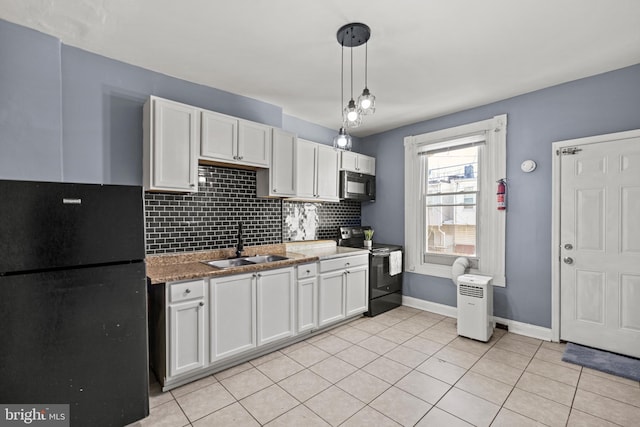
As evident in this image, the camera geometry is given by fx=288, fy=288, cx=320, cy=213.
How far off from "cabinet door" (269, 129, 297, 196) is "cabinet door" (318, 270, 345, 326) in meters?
1.07

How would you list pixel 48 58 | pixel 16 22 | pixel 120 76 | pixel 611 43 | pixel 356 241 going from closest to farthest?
pixel 16 22 < pixel 48 58 < pixel 611 43 < pixel 120 76 < pixel 356 241

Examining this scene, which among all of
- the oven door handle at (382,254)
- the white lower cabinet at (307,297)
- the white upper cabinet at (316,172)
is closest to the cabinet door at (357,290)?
the oven door handle at (382,254)

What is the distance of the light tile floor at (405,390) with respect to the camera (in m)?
1.91

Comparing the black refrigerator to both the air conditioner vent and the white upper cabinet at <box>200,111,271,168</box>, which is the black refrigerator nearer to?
the white upper cabinet at <box>200,111,271,168</box>

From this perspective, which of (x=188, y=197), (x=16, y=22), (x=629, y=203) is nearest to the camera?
(x=16, y=22)

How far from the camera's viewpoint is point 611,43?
2.26 meters

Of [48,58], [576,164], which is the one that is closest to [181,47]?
[48,58]

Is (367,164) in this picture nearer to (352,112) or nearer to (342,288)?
(342,288)

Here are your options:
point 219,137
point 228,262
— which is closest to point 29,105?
point 219,137

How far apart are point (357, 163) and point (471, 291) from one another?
2.30 m

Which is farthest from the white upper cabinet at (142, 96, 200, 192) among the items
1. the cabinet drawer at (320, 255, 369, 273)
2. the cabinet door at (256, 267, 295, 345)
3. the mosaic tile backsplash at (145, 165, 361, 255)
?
the cabinet drawer at (320, 255, 369, 273)

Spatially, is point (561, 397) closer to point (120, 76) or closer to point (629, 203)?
point (629, 203)

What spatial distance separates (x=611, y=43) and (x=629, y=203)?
141 centimetres

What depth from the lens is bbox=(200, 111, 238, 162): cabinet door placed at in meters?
2.66
